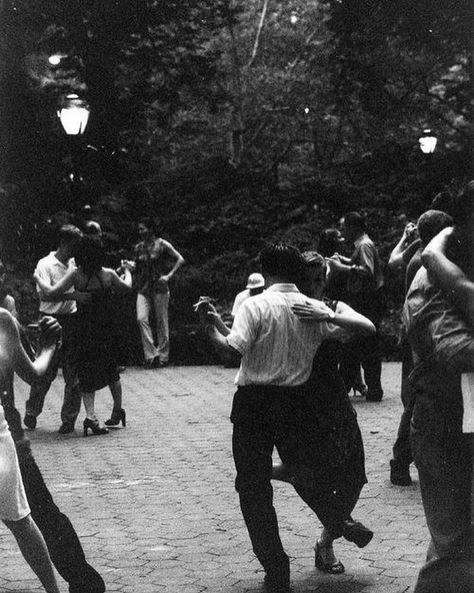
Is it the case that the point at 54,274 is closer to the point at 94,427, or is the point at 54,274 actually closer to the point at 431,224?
the point at 94,427

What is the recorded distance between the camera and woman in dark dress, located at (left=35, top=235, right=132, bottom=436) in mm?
11562

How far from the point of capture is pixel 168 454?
10.3 m

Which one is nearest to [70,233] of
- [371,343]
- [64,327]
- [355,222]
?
[64,327]

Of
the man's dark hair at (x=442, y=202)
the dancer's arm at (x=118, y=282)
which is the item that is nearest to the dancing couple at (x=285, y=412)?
the man's dark hair at (x=442, y=202)

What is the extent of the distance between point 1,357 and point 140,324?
516 inches

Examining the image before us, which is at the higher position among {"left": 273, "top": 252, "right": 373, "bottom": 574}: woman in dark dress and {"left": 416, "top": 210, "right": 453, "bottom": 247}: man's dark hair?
{"left": 416, "top": 210, "right": 453, "bottom": 247}: man's dark hair

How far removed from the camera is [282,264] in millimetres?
6266

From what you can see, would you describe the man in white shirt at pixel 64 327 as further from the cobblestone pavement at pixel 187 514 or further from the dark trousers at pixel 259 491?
the dark trousers at pixel 259 491

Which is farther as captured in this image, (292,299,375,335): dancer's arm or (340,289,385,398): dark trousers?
(340,289,385,398): dark trousers

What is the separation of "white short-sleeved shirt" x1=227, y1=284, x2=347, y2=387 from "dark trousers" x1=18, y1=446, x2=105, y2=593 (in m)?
1.06

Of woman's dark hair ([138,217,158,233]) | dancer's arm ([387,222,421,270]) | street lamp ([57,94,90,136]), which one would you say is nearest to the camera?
dancer's arm ([387,222,421,270])

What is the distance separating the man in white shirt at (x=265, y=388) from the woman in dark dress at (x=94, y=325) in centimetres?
555

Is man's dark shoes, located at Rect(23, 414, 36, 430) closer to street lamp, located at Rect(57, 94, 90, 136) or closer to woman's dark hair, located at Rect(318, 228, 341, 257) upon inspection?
woman's dark hair, located at Rect(318, 228, 341, 257)

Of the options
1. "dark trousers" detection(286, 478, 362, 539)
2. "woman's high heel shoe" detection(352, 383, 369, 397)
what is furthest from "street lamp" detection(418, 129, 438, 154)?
"dark trousers" detection(286, 478, 362, 539)
